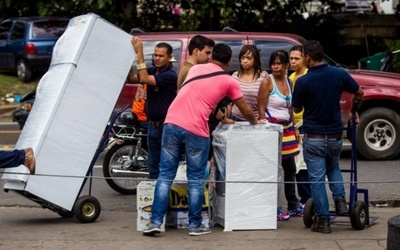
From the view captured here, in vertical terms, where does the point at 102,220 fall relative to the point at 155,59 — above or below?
below

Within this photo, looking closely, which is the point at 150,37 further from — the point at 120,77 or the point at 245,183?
the point at 245,183

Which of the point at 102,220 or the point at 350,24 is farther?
the point at 350,24

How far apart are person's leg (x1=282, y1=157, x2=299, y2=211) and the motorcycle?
2.03 m

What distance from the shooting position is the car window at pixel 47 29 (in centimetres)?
2473

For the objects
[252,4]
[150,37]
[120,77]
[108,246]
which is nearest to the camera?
[108,246]

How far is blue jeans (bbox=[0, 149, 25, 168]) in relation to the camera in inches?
359

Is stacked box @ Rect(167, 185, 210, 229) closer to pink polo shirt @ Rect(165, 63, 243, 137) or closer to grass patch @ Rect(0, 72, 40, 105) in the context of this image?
pink polo shirt @ Rect(165, 63, 243, 137)

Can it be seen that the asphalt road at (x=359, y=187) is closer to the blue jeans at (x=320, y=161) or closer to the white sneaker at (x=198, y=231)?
the blue jeans at (x=320, y=161)

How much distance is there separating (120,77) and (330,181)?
90.8 inches

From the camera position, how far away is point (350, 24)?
25.6m

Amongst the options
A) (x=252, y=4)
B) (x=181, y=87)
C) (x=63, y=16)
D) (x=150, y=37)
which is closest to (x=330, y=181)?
(x=181, y=87)

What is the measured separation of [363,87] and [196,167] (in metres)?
5.36

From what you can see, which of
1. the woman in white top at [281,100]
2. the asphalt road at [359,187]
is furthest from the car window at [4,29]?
the woman in white top at [281,100]

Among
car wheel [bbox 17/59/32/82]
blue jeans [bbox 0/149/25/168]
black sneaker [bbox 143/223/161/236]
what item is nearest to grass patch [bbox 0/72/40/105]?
car wheel [bbox 17/59/32/82]
